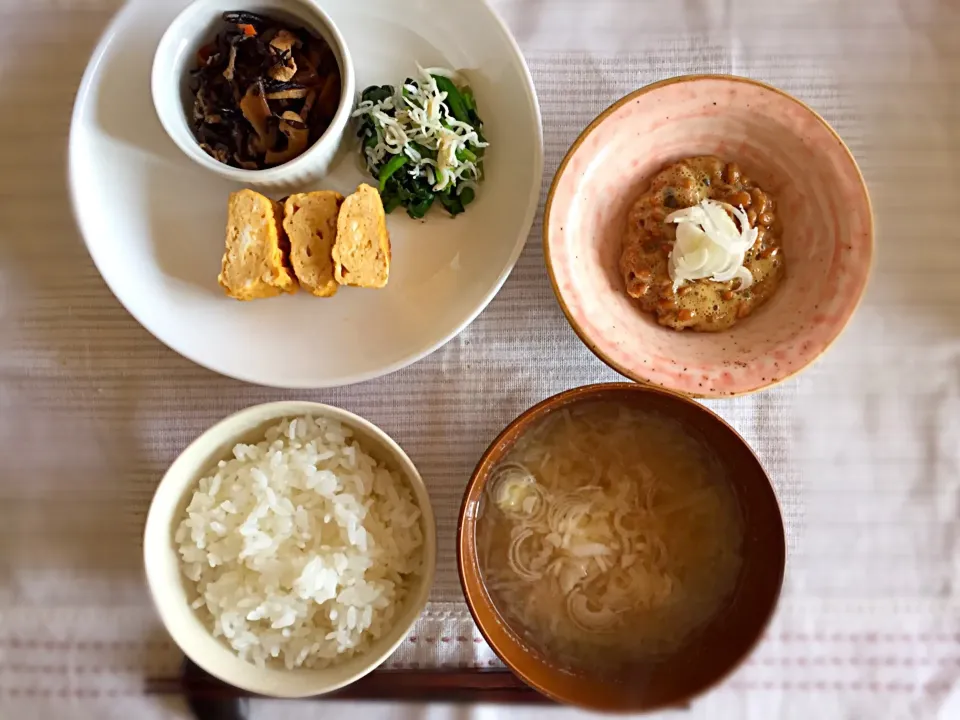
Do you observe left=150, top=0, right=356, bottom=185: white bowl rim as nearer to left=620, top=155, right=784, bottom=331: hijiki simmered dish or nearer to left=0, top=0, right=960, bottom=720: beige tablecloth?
left=0, top=0, right=960, bottom=720: beige tablecloth

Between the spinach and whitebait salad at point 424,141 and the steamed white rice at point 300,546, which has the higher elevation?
the spinach and whitebait salad at point 424,141

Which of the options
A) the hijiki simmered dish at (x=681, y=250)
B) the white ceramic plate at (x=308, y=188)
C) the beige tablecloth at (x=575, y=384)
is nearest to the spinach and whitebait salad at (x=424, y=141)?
the white ceramic plate at (x=308, y=188)

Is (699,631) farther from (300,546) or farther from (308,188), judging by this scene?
(308,188)

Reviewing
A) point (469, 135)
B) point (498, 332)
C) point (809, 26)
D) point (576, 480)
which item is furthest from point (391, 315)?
point (809, 26)

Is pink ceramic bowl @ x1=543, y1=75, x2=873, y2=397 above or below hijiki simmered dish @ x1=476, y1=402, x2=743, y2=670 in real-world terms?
above

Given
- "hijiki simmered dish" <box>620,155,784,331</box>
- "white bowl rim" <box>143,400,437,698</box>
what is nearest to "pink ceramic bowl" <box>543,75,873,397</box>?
"hijiki simmered dish" <box>620,155,784,331</box>

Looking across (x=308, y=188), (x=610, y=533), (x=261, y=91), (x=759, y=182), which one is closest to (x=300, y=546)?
(x=610, y=533)

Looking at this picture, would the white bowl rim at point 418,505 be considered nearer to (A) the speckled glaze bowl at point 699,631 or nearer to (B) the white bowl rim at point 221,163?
(A) the speckled glaze bowl at point 699,631
